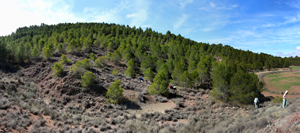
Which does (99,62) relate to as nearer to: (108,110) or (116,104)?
(116,104)

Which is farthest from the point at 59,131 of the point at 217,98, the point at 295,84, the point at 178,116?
the point at 295,84

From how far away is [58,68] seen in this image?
87.5 ft

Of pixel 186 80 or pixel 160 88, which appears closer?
pixel 160 88

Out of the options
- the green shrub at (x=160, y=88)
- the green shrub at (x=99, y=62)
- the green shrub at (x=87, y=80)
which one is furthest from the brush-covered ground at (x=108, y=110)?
the green shrub at (x=99, y=62)

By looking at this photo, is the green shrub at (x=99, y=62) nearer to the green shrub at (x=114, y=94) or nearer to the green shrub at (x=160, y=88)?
the green shrub at (x=114, y=94)

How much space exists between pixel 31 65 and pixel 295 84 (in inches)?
2697

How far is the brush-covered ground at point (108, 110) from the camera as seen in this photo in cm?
1322

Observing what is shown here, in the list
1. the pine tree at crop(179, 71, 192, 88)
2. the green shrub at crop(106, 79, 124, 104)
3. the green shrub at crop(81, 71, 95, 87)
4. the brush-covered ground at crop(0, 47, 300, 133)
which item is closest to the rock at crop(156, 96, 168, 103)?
the brush-covered ground at crop(0, 47, 300, 133)

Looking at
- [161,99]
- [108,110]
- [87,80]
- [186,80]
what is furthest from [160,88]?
[87,80]

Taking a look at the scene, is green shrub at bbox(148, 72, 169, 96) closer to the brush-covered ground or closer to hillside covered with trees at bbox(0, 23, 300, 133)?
hillside covered with trees at bbox(0, 23, 300, 133)

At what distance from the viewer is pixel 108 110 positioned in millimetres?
20891

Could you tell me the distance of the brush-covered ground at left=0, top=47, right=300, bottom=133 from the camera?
1322 cm

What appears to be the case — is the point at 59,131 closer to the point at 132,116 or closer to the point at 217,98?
the point at 132,116

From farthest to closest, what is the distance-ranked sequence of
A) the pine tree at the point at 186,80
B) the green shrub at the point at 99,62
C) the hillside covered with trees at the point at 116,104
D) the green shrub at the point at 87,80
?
the green shrub at the point at 99,62
the pine tree at the point at 186,80
the green shrub at the point at 87,80
the hillside covered with trees at the point at 116,104
